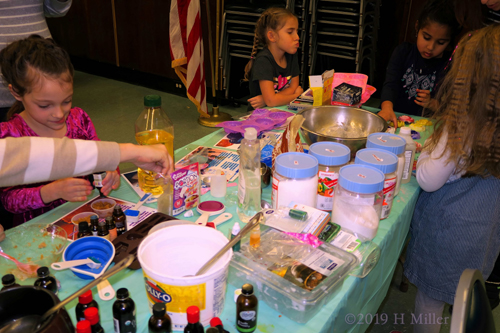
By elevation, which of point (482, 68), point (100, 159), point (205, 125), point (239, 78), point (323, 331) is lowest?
point (205, 125)

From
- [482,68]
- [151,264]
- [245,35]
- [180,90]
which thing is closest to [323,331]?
[151,264]

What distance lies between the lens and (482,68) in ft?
4.09

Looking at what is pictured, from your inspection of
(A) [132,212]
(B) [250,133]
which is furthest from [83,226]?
(B) [250,133]

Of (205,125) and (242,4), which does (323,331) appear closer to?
(205,125)

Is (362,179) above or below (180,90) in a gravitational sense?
above

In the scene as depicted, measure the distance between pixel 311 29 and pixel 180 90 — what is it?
1735 millimetres

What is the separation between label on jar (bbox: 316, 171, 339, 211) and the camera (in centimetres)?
126

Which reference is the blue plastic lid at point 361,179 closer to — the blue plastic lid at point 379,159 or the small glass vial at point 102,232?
the blue plastic lid at point 379,159

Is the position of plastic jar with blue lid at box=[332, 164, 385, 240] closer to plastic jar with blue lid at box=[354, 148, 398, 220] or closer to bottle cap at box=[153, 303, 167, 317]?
plastic jar with blue lid at box=[354, 148, 398, 220]

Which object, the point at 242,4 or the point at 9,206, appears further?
the point at 242,4

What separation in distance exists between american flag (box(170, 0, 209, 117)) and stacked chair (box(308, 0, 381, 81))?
3.63 ft

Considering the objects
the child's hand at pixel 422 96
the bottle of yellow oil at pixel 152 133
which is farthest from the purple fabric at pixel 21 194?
the child's hand at pixel 422 96

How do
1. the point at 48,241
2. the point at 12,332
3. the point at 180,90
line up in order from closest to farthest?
the point at 12,332 → the point at 48,241 → the point at 180,90

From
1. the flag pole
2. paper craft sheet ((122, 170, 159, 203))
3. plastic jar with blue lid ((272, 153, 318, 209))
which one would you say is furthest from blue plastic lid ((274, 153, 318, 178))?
the flag pole
